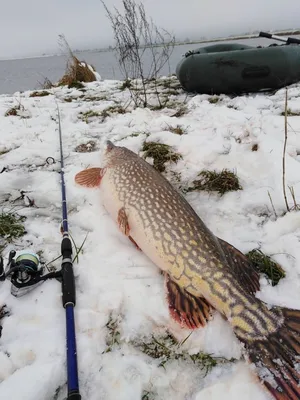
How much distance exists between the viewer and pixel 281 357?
1.50 m

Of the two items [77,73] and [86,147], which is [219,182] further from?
[77,73]

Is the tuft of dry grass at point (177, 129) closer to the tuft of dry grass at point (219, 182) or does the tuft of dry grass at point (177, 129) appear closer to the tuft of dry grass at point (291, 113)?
the tuft of dry grass at point (219, 182)

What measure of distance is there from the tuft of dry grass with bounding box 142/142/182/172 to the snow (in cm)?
10

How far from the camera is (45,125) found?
5285 millimetres

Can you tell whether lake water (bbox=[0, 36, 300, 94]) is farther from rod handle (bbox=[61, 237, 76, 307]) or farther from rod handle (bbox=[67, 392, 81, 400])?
rod handle (bbox=[67, 392, 81, 400])

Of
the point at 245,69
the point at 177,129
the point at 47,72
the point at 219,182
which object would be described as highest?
the point at 47,72

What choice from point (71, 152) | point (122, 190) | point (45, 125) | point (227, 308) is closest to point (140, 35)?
point (45, 125)

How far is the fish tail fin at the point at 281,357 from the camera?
55.0 inches

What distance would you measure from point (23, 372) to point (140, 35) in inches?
251

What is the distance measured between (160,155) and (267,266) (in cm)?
187

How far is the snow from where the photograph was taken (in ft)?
5.08

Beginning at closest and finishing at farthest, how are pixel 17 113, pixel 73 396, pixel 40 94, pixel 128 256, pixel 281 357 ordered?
pixel 73 396 → pixel 281 357 → pixel 128 256 → pixel 17 113 → pixel 40 94

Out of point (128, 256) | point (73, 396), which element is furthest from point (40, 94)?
point (73, 396)

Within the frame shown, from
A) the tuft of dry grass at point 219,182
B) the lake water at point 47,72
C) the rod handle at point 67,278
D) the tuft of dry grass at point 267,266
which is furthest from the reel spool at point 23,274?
the lake water at point 47,72
